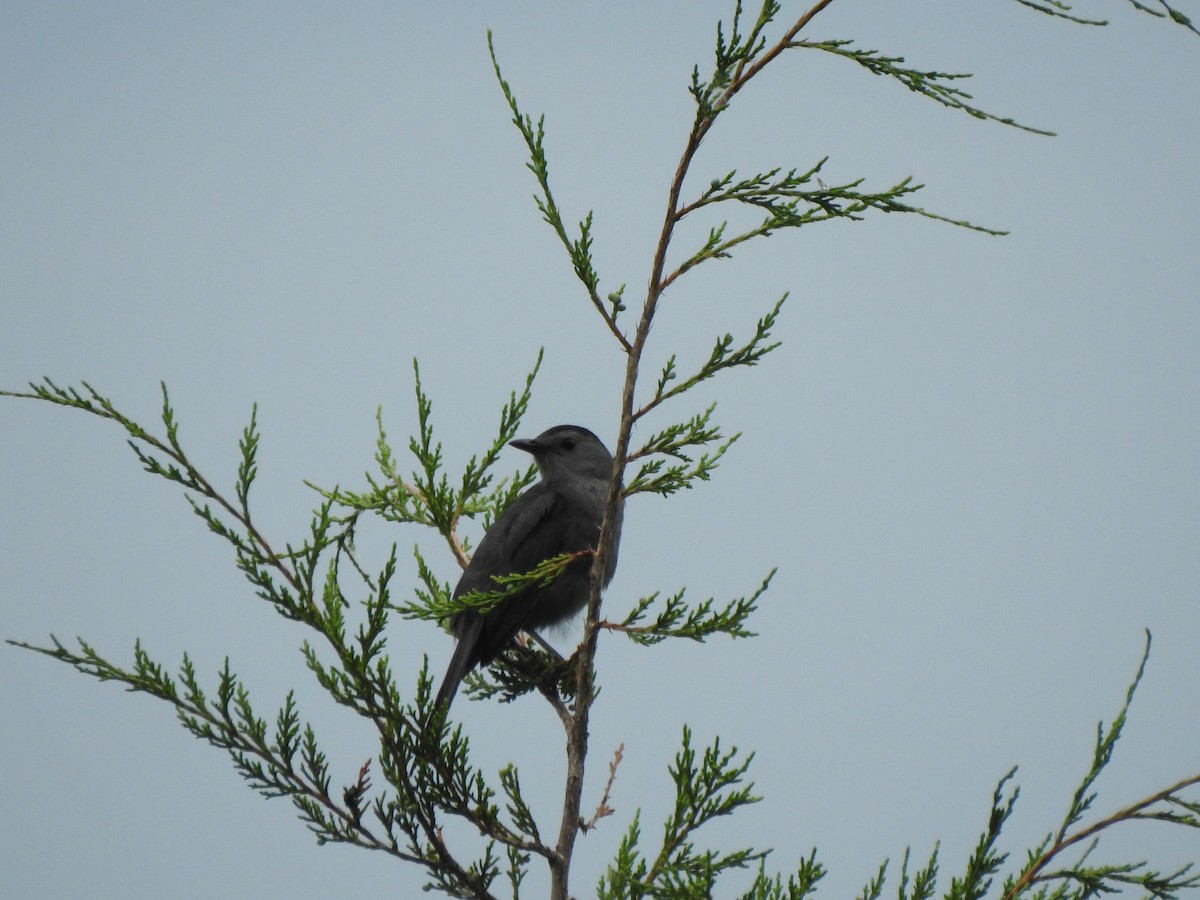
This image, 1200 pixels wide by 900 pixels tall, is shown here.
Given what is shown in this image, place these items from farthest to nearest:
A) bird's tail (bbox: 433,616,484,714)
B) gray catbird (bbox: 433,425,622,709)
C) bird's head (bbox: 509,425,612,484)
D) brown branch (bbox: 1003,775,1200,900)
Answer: bird's head (bbox: 509,425,612,484) < gray catbird (bbox: 433,425,622,709) < bird's tail (bbox: 433,616,484,714) < brown branch (bbox: 1003,775,1200,900)

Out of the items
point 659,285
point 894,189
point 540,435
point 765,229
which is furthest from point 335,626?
point 540,435

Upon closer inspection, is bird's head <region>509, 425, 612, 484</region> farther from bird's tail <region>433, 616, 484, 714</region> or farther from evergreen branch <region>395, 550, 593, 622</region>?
evergreen branch <region>395, 550, 593, 622</region>

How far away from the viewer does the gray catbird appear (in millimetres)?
5176

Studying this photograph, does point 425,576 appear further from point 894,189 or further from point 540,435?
point 894,189

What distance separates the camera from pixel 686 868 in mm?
3518

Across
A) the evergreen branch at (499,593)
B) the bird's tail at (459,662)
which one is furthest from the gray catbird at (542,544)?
the evergreen branch at (499,593)

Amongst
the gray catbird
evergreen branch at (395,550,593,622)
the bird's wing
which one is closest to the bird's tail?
the gray catbird

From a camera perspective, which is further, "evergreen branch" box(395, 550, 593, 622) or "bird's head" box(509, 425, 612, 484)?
"bird's head" box(509, 425, 612, 484)

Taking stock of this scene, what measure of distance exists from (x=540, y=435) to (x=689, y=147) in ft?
11.2

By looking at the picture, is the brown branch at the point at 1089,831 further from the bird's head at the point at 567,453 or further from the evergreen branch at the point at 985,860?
the bird's head at the point at 567,453

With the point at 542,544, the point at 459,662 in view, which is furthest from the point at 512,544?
→ the point at 459,662

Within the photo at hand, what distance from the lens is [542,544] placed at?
583 cm

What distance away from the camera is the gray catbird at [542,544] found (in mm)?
5176

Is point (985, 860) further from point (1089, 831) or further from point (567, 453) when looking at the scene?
point (567, 453)
